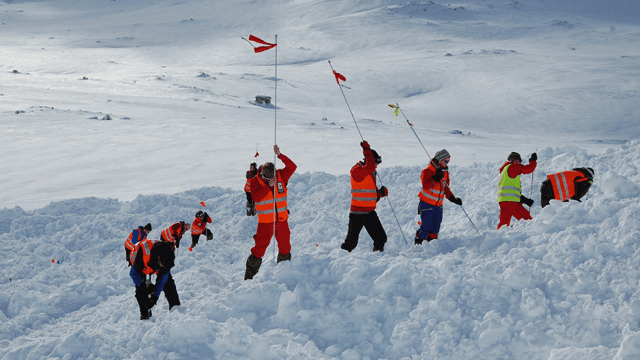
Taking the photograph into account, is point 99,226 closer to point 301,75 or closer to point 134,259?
point 134,259

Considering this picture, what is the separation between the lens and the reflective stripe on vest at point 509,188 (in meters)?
6.79

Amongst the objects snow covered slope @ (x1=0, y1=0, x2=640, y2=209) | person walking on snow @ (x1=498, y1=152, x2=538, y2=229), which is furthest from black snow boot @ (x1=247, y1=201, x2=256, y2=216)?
person walking on snow @ (x1=498, y1=152, x2=538, y2=229)

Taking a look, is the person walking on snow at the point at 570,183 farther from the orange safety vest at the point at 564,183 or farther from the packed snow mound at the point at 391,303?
the packed snow mound at the point at 391,303

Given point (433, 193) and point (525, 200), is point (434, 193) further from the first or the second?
point (525, 200)

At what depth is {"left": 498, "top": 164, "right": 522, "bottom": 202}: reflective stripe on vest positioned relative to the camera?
267 inches

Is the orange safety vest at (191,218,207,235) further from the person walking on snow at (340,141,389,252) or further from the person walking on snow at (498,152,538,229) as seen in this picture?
the person walking on snow at (498,152,538,229)

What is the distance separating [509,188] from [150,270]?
15.9 feet

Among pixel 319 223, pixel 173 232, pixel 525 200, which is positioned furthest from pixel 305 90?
pixel 173 232

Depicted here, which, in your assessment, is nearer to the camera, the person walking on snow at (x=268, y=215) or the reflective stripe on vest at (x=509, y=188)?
the person walking on snow at (x=268, y=215)

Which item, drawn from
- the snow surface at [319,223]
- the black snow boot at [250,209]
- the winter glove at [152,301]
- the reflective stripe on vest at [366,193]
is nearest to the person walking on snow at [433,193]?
the snow surface at [319,223]

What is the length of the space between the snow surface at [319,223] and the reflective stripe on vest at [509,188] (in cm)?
51

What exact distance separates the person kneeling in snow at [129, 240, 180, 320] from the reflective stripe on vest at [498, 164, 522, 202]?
4550mm

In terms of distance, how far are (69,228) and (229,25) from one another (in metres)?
82.1

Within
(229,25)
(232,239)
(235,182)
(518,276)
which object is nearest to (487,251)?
(518,276)
